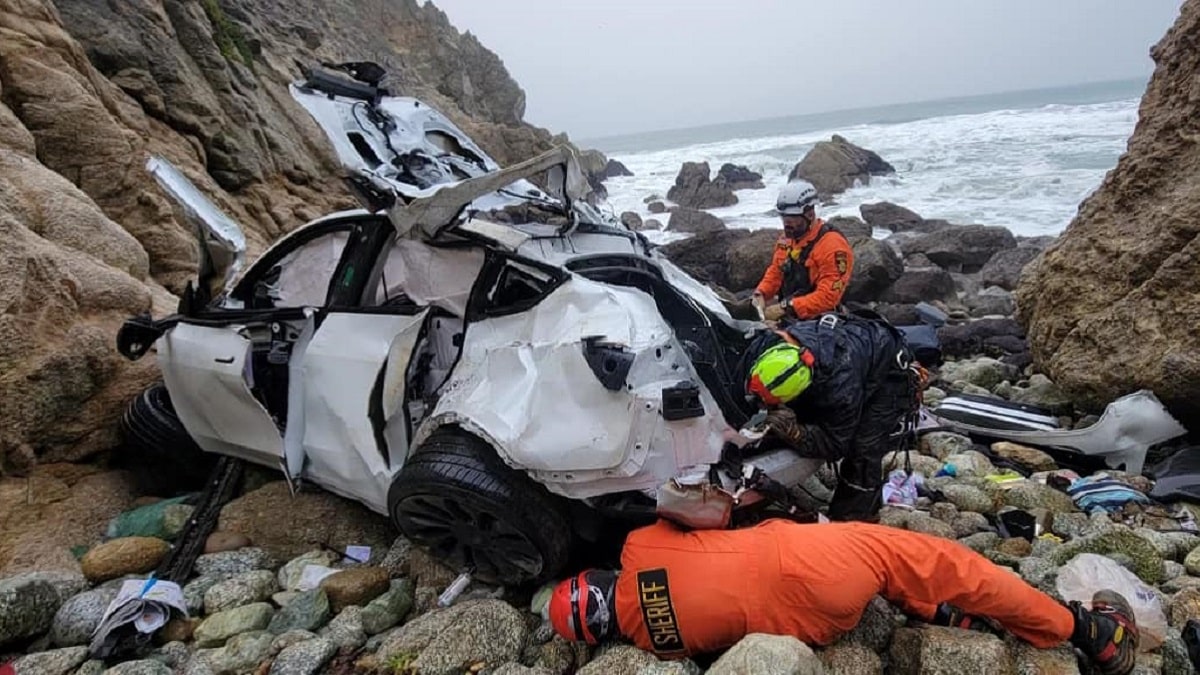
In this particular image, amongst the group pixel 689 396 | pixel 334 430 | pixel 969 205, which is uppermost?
pixel 689 396

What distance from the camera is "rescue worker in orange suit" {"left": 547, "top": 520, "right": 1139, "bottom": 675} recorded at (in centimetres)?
246

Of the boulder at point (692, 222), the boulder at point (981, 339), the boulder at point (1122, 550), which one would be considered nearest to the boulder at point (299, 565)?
the boulder at point (1122, 550)

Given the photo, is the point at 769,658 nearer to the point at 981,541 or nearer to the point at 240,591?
the point at 981,541

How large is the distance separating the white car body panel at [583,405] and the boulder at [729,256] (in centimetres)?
932

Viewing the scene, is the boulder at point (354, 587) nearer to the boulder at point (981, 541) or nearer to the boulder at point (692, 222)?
the boulder at point (981, 541)

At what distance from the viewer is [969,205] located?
22844 millimetres

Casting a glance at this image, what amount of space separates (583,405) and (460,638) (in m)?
0.98

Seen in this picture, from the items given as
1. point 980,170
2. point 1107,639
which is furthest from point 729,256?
point 980,170

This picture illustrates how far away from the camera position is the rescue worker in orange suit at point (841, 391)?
2.97 metres

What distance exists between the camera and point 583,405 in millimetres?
2871

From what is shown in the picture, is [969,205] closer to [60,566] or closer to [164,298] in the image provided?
[164,298]

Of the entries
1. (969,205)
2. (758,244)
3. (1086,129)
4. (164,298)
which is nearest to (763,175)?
(1086,129)

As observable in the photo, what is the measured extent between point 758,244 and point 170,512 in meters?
11.5

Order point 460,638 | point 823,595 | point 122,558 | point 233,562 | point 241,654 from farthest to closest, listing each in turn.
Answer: point 233,562 < point 122,558 < point 241,654 < point 460,638 < point 823,595
